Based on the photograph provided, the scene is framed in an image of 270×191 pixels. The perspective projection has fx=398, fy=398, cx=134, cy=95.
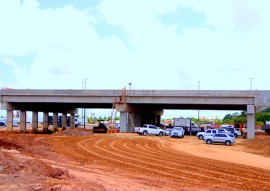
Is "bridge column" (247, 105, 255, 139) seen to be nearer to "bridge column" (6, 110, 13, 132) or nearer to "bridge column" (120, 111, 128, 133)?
"bridge column" (120, 111, 128, 133)

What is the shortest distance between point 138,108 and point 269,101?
2385 cm

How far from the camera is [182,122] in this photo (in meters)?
76.6

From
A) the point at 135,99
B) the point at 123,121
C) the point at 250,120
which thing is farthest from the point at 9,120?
the point at 250,120

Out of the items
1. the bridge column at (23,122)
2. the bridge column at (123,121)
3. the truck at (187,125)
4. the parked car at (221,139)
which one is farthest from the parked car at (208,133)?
the bridge column at (23,122)

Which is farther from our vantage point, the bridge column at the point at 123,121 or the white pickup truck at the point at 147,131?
the bridge column at the point at 123,121

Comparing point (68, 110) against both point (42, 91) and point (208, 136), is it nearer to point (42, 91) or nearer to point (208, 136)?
point (42, 91)

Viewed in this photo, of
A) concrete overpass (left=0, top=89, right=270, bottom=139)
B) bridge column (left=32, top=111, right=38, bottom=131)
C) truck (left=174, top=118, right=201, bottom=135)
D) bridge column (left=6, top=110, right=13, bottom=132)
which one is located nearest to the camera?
concrete overpass (left=0, top=89, right=270, bottom=139)

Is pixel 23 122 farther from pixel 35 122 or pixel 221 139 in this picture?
pixel 221 139

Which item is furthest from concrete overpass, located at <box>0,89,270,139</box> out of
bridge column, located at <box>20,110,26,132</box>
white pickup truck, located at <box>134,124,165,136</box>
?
white pickup truck, located at <box>134,124,165,136</box>

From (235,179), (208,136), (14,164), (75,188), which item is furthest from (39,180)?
(208,136)

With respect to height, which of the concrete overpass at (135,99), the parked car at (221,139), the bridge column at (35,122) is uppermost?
the concrete overpass at (135,99)

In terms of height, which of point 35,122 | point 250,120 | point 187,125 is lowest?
point 187,125

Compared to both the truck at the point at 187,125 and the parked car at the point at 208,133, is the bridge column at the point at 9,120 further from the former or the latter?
the parked car at the point at 208,133

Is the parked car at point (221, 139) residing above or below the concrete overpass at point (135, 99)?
below
